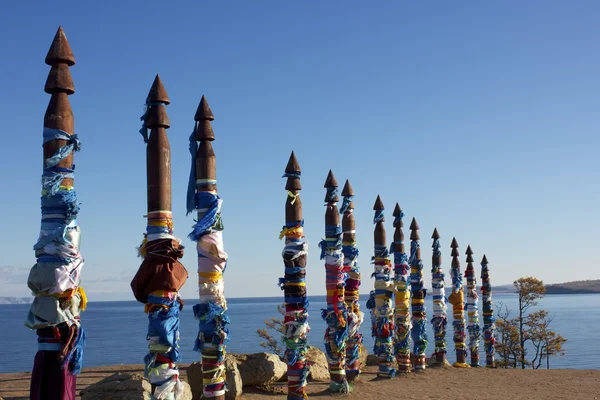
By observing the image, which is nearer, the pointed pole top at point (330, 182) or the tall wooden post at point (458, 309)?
the pointed pole top at point (330, 182)

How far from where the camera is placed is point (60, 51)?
7512 mm

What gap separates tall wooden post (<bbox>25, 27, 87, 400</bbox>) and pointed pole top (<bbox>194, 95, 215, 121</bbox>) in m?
2.62

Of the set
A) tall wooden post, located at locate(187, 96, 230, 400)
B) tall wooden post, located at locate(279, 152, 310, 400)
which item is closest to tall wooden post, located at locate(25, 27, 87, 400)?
tall wooden post, located at locate(187, 96, 230, 400)

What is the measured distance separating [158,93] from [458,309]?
69.9 feet

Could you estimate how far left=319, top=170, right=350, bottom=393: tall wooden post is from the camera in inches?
632

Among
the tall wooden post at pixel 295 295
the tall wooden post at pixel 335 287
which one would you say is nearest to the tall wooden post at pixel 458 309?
the tall wooden post at pixel 335 287

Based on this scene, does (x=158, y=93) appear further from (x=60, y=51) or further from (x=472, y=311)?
(x=472, y=311)

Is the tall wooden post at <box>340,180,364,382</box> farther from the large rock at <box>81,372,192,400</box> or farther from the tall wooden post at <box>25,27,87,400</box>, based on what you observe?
the tall wooden post at <box>25,27,87,400</box>

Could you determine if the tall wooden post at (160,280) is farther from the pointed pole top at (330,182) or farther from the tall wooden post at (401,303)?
the tall wooden post at (401,303)

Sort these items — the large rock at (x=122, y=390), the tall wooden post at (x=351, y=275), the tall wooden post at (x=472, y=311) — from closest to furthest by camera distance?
1. the large rock at (x=122, y=390)
2. the tall wooden post at (x=351, y=275)
3. the tall wooden post at (x=472, y=311)

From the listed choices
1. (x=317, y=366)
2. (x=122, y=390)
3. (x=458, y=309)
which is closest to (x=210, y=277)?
(x=122, y=390)

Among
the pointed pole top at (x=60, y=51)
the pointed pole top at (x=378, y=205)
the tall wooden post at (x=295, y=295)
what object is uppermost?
the pointed pole top at (x=60, y=51)

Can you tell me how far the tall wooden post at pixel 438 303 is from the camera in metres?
24.5

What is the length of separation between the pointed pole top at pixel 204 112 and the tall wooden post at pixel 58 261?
2.62 metres
